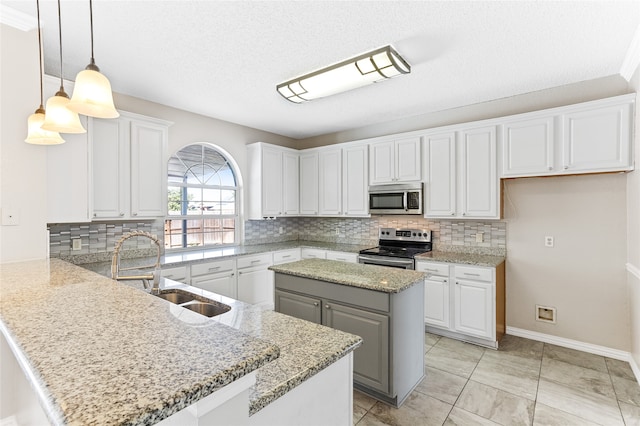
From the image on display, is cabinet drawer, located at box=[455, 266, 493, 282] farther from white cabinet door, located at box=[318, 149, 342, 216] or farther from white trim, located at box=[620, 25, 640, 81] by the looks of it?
white trim, located at box=[620, 25, 640, 81]

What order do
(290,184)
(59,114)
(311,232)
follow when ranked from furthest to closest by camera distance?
(311,232), (290,184), (59,114)

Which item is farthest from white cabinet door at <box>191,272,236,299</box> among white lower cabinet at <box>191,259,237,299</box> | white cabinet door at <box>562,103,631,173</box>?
white cabinet door at <box>562,103,631,173</box>

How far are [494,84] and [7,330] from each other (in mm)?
3877

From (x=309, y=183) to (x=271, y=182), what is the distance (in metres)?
0.64

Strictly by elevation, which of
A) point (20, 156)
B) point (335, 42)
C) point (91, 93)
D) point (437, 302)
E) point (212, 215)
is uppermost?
point (335, 42)

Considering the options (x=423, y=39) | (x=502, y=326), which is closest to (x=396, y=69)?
(x=423, y=39)

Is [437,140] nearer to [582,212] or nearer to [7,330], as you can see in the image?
[582,212]

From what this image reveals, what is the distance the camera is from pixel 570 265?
323 cm

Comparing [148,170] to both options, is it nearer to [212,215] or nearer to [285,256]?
[212,215]

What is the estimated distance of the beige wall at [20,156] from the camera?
212 cm

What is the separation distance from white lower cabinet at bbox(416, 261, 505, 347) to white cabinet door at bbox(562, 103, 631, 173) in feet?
4.14

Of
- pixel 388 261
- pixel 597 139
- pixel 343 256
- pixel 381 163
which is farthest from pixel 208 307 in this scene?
pixel 597 139

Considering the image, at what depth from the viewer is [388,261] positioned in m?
3.73

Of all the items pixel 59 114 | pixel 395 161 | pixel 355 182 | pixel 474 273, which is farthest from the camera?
pixel 355 182
